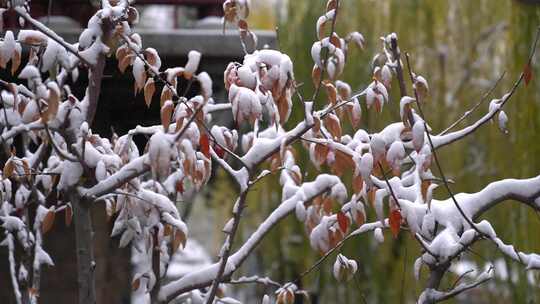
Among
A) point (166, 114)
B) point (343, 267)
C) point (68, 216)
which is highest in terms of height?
point (166, 114)

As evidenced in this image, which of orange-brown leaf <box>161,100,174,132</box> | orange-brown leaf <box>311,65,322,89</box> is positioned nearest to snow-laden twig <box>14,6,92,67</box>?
orange-brown leaf <box>161,100,174,132</box>

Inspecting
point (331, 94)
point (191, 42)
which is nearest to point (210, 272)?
point (331, 94)

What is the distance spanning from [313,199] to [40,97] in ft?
3.73

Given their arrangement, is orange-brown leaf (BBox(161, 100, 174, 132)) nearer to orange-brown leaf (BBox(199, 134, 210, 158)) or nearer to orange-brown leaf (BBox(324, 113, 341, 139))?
orange-brown leaf (BBox(199, 134, 210, 158))

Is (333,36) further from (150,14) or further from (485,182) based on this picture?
(485,182)

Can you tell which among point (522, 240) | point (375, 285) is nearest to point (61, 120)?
point (522, 240)

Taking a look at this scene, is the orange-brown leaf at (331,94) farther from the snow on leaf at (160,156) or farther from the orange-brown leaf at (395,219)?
the snow on leaf at (160,156)

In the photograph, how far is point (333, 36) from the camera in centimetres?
244

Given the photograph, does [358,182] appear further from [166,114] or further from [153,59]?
[153,59]

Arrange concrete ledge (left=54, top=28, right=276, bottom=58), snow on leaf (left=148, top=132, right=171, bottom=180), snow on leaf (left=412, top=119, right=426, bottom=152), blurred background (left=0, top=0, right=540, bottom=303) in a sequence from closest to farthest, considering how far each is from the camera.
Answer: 1. snow on leaf (left=148, top=132, right=171, bottom=180)
2. snow on leaf (left=412, top=119, right=426, bottom=152)
3. concrete ledge (left=54, top=28, right=276, bottom=58)
4. blurred background (left=0, top=0, right=540, bottom=303)

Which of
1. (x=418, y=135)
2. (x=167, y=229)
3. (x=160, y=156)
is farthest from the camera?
(x=167, y=229)

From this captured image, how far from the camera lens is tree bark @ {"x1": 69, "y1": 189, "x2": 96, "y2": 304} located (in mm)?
2270

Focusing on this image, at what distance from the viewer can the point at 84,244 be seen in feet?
7.47

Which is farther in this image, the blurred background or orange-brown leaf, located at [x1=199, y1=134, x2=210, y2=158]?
the blurred background
